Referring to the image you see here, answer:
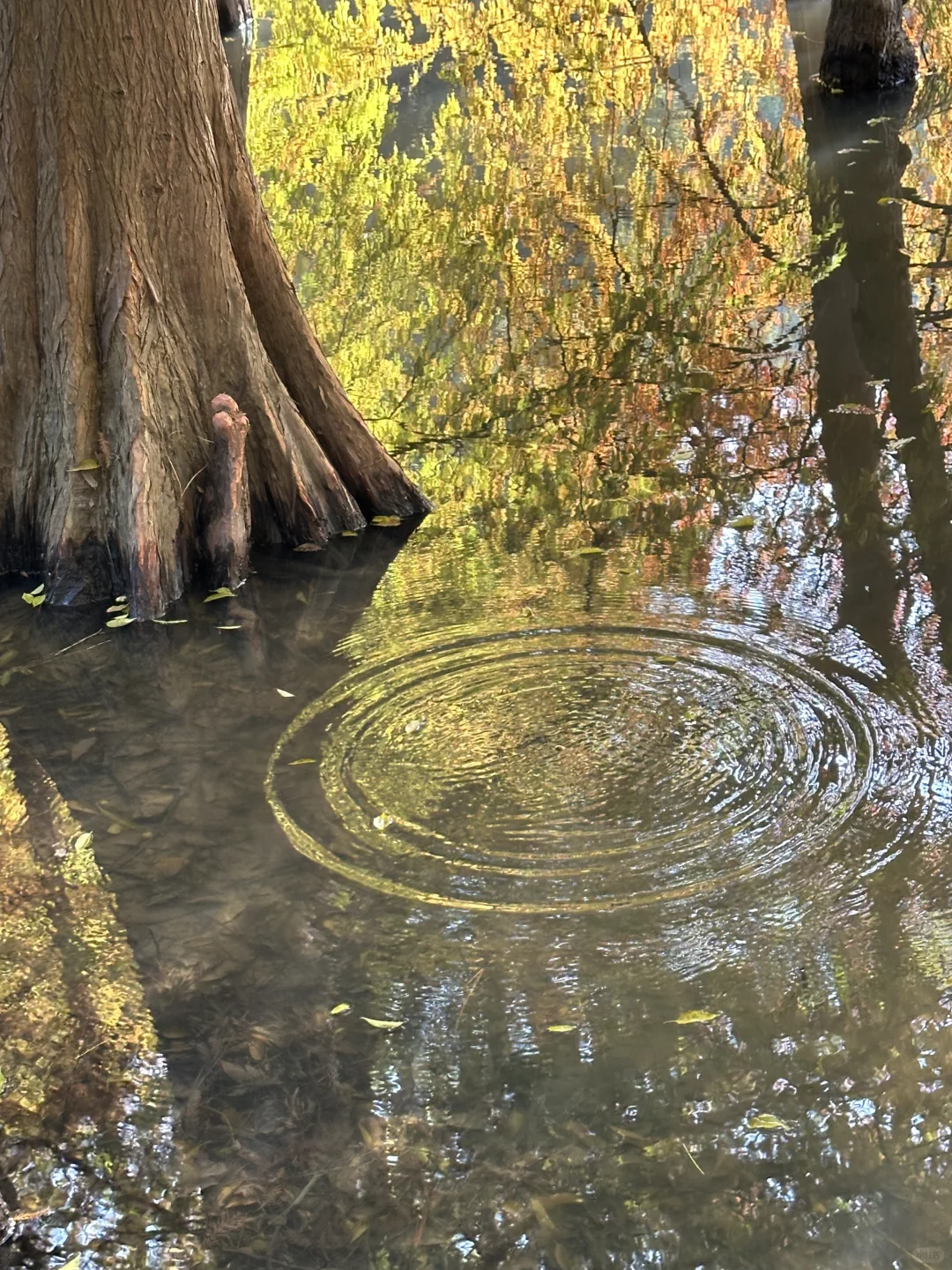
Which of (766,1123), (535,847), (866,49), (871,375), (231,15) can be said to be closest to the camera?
(766,1123)

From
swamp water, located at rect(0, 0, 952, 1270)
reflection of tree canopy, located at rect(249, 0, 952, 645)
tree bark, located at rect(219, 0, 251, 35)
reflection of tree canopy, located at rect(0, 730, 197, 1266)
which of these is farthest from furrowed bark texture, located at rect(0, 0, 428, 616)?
tree bark, located at rect(219, 0, 251, 35)

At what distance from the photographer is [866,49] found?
14758mm

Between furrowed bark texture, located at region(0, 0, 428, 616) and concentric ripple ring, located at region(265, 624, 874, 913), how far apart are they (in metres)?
1.51

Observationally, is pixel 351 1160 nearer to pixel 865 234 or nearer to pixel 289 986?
pixel 289 986

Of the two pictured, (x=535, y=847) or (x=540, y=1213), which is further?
(x=535, y=847)

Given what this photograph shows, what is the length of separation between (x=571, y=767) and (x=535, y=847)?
46 cm

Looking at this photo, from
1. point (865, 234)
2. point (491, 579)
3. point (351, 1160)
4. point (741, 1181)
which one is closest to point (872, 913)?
point (741, 1181)

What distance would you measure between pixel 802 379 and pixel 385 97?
11.6 meters

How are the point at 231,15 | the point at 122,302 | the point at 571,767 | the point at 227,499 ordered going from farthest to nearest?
the point at 231,15 → the point at 227,499 → the point at 122,302 → the point at 571,767

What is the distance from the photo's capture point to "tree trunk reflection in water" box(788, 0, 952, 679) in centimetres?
574

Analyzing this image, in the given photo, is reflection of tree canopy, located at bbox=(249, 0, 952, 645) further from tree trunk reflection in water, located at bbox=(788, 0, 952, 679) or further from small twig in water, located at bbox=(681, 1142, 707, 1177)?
small twig in water, located at bbox=(681, 1142, 707, 1177)

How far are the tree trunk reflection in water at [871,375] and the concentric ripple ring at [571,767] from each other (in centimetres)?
63

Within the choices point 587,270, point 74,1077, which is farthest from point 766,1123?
point 587,270

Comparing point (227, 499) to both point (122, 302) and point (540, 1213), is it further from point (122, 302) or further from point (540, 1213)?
point (540, 1213)
